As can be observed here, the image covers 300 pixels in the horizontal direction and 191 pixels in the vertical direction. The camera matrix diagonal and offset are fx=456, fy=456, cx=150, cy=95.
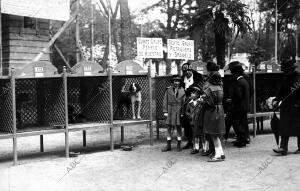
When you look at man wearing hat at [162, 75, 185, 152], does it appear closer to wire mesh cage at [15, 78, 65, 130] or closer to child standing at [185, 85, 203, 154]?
child standing at [185, 85, 203, 154]

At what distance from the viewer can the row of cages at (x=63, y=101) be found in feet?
30.9

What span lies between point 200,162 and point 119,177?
1921mm

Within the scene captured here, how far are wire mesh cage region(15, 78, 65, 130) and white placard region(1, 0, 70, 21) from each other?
20.3 feet

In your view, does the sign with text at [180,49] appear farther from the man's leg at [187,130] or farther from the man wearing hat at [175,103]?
the man's leg at [187,130]

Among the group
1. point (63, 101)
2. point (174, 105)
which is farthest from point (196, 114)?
point (63, 101)

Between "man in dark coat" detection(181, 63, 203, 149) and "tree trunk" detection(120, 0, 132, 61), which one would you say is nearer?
"man in dark coat" detection(181, 63, 203, 149)

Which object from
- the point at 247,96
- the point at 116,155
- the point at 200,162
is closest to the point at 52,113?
the point at 116,155

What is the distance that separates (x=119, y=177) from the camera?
7555 mm

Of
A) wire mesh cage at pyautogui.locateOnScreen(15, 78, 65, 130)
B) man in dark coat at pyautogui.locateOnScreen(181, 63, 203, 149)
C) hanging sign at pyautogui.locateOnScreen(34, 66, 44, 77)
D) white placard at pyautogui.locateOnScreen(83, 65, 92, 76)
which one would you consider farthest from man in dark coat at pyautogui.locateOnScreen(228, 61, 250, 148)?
hanging sign at pyautogui.locateOnScreen(34, 66, 44, 77)

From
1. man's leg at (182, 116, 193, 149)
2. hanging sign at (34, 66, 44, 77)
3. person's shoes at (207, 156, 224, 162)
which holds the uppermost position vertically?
hanging sign at (34, 66, 44, 77)

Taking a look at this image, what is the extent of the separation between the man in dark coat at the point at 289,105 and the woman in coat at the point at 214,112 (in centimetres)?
128

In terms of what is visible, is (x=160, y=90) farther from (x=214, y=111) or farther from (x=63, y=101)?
(x=214, y=111)

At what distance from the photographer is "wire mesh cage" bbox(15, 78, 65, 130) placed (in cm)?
1006

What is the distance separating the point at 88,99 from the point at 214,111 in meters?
3.70
